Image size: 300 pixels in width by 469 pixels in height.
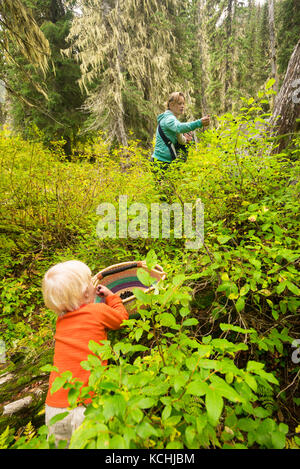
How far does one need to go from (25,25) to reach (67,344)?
4252mm

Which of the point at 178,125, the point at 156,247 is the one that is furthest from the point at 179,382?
the point at 178,125

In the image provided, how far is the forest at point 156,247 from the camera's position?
28.0 inches

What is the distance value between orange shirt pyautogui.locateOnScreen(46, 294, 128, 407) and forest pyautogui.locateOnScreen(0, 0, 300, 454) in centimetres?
18

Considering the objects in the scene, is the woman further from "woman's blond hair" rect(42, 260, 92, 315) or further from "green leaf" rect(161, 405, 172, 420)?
"green leaf" rect(161, 405, 172, 420)

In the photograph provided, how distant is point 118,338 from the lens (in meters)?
1.70

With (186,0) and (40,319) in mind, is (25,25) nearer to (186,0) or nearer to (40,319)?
(40,319)

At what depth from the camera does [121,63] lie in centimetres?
794

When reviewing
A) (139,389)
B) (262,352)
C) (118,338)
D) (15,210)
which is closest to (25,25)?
(15,210)

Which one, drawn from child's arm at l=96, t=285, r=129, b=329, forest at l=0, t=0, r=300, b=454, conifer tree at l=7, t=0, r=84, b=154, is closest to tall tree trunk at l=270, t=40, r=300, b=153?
forest at l=0, t=0, r=300, b=454

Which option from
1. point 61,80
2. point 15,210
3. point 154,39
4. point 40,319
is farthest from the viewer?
point 61,80

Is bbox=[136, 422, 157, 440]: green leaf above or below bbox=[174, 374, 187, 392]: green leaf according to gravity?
below

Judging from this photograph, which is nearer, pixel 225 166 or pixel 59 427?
pixel 59 427

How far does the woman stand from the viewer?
9.60ft

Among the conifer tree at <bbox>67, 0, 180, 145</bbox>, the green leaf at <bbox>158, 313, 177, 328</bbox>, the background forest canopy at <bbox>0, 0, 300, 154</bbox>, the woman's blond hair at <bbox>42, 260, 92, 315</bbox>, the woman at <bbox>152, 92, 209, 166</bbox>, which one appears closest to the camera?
the green leaf at <bbox>158, 313, 177, 328</bbox>
